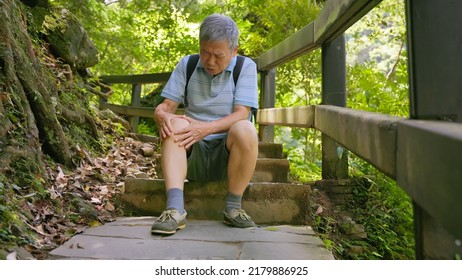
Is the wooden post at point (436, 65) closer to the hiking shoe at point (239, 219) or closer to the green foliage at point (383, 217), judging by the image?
the hiking shoe at point (239, 219)

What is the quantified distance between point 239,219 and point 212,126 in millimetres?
544

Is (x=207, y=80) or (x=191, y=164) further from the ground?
(x=207, y=80)

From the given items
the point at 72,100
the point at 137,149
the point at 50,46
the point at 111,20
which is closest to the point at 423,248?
the point at 72,100

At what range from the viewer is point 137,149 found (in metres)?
5.87

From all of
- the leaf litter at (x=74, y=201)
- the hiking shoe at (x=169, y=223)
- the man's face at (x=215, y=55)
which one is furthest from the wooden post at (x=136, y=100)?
the hiking shoe at (x=169, y=223)

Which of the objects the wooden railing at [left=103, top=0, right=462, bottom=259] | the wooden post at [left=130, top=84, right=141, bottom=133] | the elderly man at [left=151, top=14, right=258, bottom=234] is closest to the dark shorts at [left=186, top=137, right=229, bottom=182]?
the elderly man at [left=151, top=14, right=258, bottom=234]

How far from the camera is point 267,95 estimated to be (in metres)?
5.67

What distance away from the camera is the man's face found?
2717mm

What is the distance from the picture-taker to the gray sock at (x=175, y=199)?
2.62m

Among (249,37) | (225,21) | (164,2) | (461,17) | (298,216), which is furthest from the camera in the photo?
(164,2)

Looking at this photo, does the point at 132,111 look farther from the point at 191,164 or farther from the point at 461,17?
the point at 461,17

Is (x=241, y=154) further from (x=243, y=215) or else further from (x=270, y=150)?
(x=270, y=150)

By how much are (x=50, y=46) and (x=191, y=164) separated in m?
3.44

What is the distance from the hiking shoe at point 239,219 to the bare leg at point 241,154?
4.4 inches
